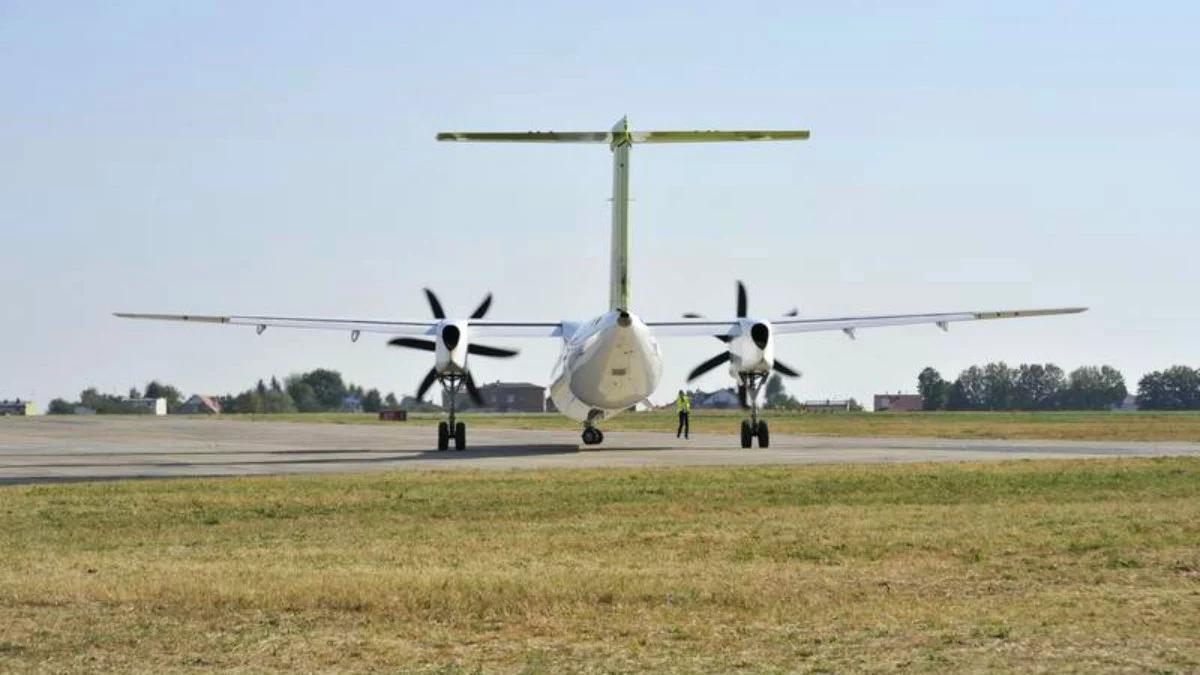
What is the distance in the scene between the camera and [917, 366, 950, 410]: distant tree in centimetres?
16206

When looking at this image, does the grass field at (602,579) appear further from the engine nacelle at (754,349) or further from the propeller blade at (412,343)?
the propeller blade at (412,343)

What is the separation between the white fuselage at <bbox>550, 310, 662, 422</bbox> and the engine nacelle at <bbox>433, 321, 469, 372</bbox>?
2.76 m

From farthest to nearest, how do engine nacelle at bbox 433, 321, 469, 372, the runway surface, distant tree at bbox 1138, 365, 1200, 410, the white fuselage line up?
distant tree at bbox 1138, 365, 1200, 410 → engine nacelle at bbox 433, 321, 469, 372 → the white fuselage → the runway surface

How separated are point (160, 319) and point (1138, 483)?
2750cm

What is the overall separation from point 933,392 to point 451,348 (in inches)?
4921

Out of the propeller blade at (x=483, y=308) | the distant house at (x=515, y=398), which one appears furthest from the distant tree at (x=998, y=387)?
the propeller blade at (x=483, y=308)

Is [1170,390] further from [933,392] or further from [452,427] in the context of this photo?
[452,427]

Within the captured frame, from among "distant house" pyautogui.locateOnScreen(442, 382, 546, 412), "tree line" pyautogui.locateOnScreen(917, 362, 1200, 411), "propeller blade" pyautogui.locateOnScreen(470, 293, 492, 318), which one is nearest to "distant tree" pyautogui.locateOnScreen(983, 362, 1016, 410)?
"tree line" pyautogui.locateOnScreen(917, 362, 1200, 411)

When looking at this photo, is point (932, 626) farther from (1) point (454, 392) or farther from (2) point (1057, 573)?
(1) point (454, 392)

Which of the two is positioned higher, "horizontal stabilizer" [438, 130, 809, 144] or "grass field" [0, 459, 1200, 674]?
"horizontal stabilizer" [438, 130, 809, 144]

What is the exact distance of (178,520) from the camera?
2247 centimetres

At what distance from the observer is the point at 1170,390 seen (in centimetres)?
15662

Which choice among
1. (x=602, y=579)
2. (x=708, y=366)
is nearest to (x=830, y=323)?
(x=708, y=366)

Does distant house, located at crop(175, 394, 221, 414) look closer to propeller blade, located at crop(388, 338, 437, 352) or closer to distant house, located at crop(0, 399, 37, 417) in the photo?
distant house, located at crop(0, 399, 37, 417)
